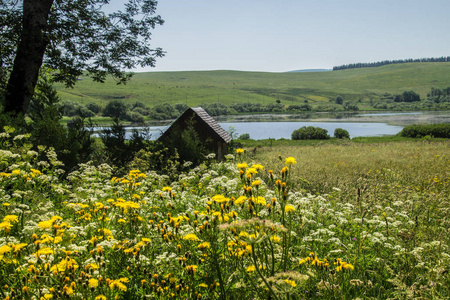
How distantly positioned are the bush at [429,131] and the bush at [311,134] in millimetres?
8926

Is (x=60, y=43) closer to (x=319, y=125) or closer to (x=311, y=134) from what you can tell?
(x=311, y=134)

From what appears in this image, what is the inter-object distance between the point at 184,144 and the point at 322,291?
12482 mm

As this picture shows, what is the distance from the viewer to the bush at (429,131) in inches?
1325

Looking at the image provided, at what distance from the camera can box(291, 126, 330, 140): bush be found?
122ft

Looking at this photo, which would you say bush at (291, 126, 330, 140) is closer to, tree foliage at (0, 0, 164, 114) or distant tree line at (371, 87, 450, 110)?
tree foliage at (0, 0, 164, 114)

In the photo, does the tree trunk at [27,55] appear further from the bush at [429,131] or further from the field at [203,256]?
the bush at [429,131]

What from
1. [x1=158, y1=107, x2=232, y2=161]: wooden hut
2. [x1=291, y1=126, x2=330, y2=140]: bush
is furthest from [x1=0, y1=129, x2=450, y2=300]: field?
[x1=291, y1=126, x2=330, y2=140]: bush

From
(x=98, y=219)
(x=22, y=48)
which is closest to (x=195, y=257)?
(x=98, y=219)

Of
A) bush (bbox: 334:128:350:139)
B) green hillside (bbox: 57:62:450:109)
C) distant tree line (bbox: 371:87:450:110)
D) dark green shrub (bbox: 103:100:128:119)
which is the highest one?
green hillside (bbox: 57:62:450:109)

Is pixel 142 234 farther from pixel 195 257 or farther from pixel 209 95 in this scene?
pixel 209 95

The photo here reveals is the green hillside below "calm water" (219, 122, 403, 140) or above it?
above

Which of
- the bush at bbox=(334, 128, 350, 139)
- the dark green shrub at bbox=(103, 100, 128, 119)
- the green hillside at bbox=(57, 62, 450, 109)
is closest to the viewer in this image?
the dark green shrub at bbox=(103, 100, 128, 119)

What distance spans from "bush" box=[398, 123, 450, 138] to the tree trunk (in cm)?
3617

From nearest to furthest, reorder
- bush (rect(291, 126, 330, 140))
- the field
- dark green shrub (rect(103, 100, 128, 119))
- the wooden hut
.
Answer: the field → dark green shrub (rect(103, 100, 128, 119)) → the wooden hut → bush (rect(291, 126, 330, 140))
